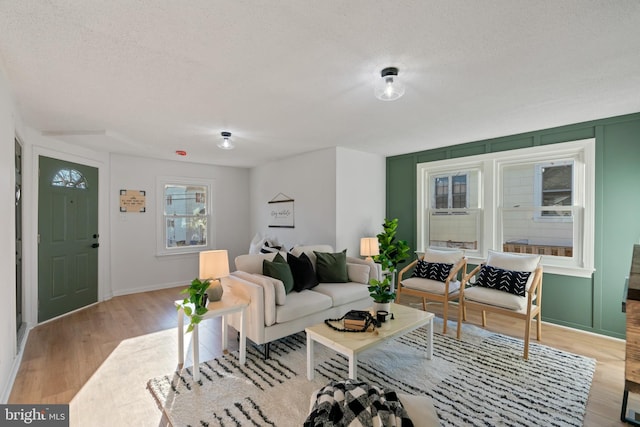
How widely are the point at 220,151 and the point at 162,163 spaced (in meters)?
1.41

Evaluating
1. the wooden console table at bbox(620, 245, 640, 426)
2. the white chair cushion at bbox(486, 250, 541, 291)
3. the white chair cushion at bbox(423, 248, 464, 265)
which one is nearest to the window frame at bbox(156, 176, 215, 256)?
the white chair cushion at bbox(423, 248, 464, 265)

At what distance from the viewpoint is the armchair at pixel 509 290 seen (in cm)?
287

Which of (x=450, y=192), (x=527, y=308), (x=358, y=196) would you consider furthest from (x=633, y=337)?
(x=358, y=196)

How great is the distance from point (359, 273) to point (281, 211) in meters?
2.28

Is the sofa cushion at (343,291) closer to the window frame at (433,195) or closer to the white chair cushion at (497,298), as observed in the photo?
the white chair cushion at (497,298)

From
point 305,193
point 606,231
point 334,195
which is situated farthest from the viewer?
point 305,193

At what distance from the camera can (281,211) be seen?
17.9 ft

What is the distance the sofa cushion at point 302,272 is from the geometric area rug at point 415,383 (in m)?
0.58

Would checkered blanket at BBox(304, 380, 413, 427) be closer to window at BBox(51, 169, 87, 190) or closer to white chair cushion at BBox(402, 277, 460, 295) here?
white chair cushion at BBox(402, 277, 460, 295)

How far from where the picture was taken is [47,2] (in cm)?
141

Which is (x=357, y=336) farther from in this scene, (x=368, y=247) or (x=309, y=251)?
(x=368, y=247)

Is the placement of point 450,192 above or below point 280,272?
above

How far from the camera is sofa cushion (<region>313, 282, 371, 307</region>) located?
3225 millimetres

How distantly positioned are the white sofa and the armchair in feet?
3.78
